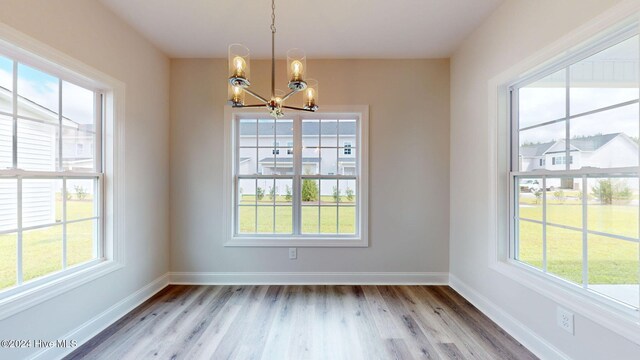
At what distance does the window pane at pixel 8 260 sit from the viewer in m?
1.56

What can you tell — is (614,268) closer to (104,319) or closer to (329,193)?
(329,193)

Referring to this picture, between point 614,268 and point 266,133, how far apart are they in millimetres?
3057

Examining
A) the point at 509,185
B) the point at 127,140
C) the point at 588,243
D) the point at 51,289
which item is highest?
the point at 127,140

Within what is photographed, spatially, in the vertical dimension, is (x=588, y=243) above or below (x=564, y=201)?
below

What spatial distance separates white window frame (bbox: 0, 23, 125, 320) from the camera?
1564 millimetres

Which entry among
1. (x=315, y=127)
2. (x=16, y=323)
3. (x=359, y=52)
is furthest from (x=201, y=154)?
(x=359, y=52)

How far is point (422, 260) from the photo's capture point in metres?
3.05

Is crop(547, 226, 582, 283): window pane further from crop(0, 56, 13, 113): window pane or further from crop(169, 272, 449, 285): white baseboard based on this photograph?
crop(0, 56, 13, 113): window pane

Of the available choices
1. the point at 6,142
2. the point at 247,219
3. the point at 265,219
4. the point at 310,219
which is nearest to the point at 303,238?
the point at 310,219

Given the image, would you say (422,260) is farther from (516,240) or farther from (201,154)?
(201,154)

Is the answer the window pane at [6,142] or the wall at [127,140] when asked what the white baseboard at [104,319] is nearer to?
the wall at [127,140]

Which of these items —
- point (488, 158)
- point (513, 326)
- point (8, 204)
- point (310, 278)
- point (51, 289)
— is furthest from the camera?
point (310, 278)

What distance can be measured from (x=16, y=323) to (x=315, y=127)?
2812 millimetres

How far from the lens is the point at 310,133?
10.4 ft
